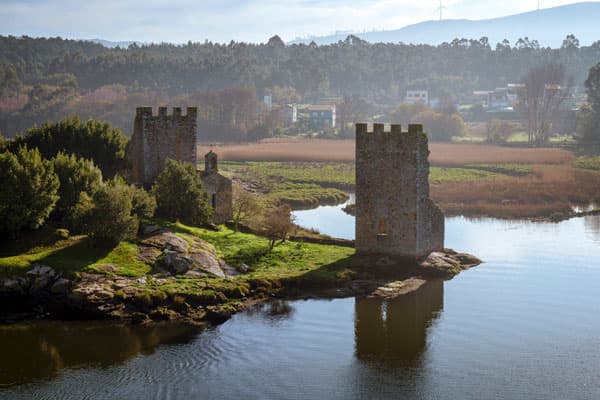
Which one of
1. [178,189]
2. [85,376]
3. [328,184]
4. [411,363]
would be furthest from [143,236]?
[328,184]

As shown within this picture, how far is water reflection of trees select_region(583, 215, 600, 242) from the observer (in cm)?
4859

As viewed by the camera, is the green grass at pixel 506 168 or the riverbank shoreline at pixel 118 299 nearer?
the riverbank shoreline at pixel 118 299

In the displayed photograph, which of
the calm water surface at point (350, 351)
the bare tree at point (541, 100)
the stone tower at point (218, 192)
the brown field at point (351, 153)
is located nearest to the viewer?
the calm water surface at point (350, 351)

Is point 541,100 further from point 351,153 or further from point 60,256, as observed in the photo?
point 60,256

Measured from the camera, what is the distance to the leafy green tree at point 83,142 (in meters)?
46.0

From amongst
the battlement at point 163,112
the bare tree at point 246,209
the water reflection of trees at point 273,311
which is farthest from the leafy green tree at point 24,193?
the bare tree at point 246,209

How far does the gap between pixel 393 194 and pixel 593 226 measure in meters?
19.1

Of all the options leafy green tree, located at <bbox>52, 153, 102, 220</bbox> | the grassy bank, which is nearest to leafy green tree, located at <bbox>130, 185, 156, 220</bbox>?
leafy green tree, located at <bbox>52, 153, 102, 220</bbox>

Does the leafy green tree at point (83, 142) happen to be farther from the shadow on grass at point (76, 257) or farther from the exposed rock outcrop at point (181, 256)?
the shadow on grass at point (76, 257)

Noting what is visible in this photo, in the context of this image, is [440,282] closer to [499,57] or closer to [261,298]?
[261,298]

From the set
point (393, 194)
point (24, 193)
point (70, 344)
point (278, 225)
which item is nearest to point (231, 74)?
point (278, 225)

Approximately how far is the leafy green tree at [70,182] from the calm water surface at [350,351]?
8.79m

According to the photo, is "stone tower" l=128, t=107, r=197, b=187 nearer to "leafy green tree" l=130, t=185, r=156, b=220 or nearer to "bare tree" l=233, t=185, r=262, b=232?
"bare tree" l=233, t=185, r=262, b=232

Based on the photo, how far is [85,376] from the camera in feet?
86.2
